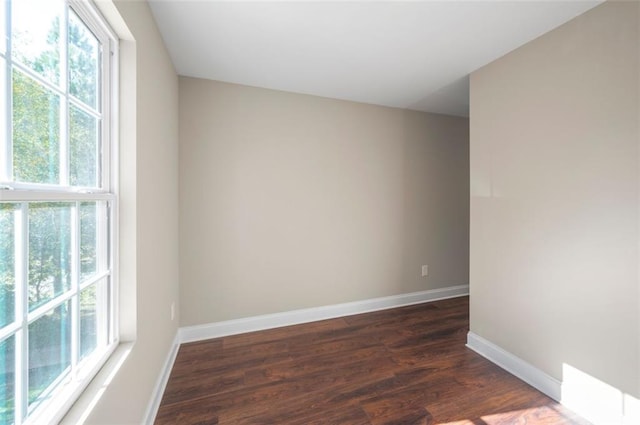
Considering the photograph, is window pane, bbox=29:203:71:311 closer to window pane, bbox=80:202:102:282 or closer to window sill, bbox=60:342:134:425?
window pane, bbox=80:202:102:282

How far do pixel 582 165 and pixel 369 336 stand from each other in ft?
6.60

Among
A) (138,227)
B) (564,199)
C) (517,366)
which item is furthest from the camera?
(517,366)

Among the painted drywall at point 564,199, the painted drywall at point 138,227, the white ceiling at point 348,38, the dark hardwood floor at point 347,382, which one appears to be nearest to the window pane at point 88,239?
the painted drywall at point 138,227

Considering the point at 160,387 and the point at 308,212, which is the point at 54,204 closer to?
the point at 160,387

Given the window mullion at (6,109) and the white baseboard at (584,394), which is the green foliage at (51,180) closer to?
the window mullion at (6,109)

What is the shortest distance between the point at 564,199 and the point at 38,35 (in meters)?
2.56

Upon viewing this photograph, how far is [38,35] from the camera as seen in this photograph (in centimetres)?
77

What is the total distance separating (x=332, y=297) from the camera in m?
2.84

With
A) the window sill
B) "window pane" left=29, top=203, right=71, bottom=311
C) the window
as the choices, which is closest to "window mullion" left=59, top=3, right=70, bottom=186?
the window

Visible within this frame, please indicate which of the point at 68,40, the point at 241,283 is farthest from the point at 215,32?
the point at 241,283

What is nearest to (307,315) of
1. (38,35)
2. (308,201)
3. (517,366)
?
(308,201)

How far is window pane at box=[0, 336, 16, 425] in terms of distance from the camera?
64cm

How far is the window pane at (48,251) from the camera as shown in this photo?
29.8 inches

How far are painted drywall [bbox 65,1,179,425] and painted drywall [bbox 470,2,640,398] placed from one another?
7.86ft
